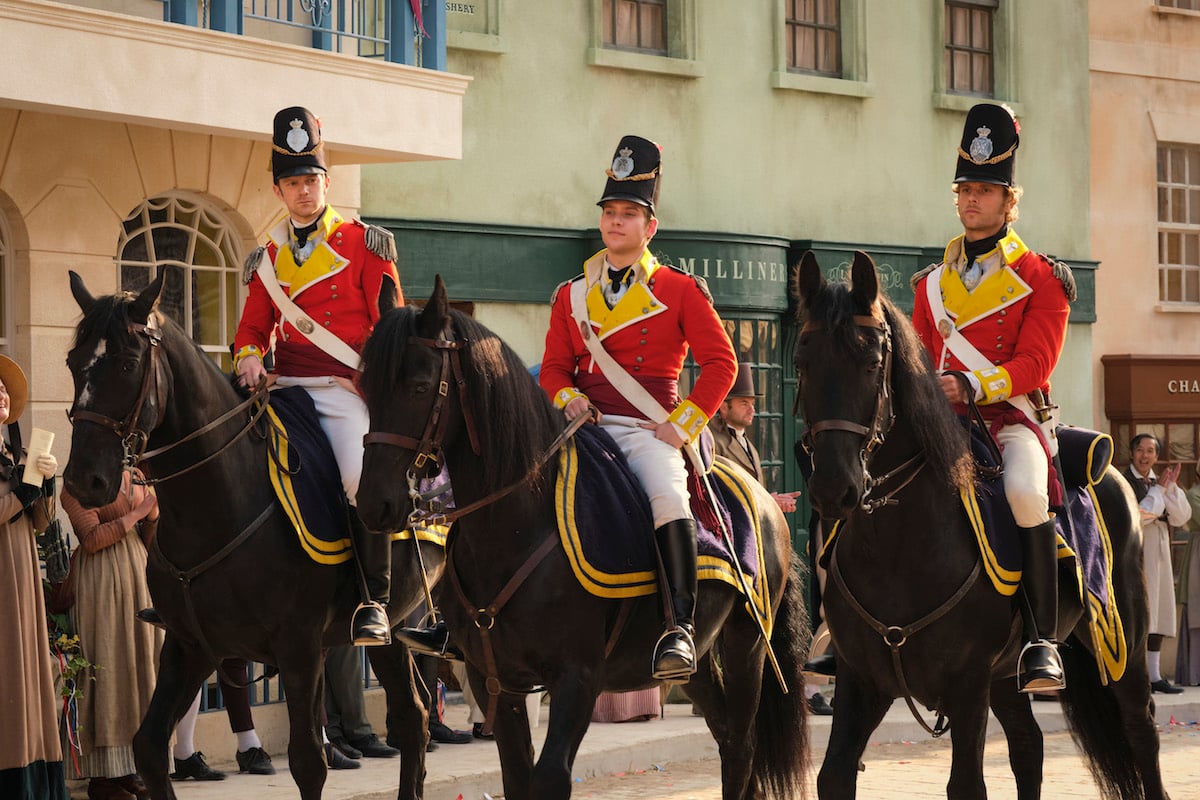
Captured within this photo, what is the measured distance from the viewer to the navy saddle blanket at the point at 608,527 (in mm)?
7422

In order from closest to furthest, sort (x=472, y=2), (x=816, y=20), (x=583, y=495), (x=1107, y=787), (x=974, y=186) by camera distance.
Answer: (x=583, y=495), (x=974, y=186), (x=1107, y=787), (x=472, y=2), (x=816, y=20)

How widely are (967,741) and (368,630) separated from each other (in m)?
2.84

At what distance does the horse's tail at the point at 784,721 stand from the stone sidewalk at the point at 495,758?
8.57 feet

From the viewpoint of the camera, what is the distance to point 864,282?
6953 millimetres

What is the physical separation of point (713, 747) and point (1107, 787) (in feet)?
15.7

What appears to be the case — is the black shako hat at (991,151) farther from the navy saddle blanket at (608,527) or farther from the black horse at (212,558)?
the black horse at (212,558)

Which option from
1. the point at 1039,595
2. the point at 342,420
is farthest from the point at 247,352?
the point at 1039,595

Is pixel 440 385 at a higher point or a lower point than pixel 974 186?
lower

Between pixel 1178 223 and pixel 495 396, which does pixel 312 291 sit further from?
pixel 1178 223

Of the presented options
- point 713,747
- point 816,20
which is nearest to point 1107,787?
point 713,747

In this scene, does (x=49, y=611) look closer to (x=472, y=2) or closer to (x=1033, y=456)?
(x=1033, y=456)

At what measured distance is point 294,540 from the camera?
868 cm

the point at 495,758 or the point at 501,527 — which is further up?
the point at 501,527

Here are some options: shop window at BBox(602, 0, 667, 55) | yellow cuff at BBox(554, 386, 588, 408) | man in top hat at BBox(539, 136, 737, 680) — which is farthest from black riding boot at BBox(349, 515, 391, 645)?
shop window at BBox(602, 0, 667, 55)
